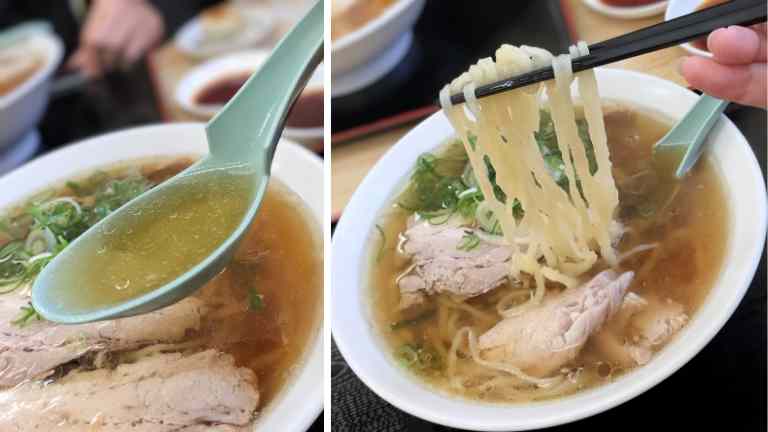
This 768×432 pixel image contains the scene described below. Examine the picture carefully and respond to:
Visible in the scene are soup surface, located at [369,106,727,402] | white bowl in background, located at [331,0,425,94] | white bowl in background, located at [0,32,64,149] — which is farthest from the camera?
white bowl in background, located at [0,32,64,149]

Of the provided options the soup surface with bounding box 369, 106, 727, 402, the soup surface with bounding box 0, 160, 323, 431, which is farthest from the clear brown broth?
the soup surface with bounding box 369, 106, 727, 402

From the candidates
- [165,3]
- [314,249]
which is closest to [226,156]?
[314,249]

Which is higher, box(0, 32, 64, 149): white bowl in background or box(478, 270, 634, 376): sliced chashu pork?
box(0, 32, 64, 149): white bowl in background

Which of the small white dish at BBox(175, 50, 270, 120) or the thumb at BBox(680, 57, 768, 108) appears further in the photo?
the small white dish at BBox(175, 50, 270, 120)

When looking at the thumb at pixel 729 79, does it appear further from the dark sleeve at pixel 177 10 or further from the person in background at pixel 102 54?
the dark sleeve at pixel 177 10

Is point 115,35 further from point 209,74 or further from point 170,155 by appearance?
point 170,155

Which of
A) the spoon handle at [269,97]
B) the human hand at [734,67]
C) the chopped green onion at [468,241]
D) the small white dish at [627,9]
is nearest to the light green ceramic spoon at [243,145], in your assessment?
the spoon handle at [269,97]

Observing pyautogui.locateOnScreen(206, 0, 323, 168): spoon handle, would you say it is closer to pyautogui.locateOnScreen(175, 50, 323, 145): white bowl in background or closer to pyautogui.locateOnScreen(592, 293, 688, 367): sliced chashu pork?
pyautogui.locateOnScreen(175, 50, 323, 145): white bowl in background
